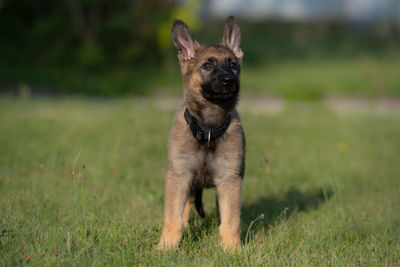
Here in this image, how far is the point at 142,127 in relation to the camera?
8.04 meters

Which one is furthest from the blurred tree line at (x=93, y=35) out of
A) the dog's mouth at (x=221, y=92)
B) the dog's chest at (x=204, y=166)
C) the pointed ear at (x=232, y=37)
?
the dog's chest at (x=204, y=166)

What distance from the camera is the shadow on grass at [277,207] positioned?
4352 millimetres

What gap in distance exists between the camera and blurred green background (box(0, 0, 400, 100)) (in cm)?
1550

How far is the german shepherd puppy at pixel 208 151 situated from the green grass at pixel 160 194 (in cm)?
20

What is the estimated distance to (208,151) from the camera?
12.2 feet

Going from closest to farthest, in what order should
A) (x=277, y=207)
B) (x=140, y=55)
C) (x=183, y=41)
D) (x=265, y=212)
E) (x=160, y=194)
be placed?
(x=183, y=41), (x=265, y=212), (x=277, y=207), (x=160, y=194), (x=140, y=55)

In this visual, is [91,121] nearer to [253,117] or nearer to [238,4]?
[253,117]

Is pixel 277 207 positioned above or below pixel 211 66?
below

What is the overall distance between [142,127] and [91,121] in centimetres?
117

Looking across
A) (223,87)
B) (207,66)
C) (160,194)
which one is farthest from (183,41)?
(160,194)

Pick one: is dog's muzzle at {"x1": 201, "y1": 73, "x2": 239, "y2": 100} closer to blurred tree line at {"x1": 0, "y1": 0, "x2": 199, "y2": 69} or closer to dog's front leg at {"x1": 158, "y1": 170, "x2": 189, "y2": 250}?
dog's front leg at {"x1": 158, "y1": 170, "x2": 189, "y2": 250}

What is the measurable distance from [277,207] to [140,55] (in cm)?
1443

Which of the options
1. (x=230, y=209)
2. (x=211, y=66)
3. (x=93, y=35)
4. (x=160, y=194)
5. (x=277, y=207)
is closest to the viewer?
(x=230, y=209)

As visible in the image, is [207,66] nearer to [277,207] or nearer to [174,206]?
[174,206]
